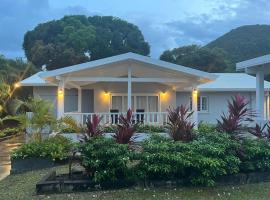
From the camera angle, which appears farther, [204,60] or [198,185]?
[204,60]

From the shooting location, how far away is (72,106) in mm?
25719

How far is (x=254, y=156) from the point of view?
9461 mm

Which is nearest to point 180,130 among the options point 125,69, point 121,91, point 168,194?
point 168,194

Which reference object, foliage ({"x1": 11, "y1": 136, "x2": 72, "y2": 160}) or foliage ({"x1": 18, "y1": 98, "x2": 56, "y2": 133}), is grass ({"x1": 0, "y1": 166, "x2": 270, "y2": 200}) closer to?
foliage ({"x1": 11, "y1": 136, "x2": 72, "y2": 160})

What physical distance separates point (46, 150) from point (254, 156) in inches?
238

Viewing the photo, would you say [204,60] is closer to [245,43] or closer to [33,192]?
[245,43]

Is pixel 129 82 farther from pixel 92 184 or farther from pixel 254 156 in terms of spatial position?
pixel 92 184

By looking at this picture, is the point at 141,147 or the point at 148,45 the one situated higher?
the point at 148,45

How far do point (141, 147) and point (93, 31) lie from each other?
46.2 m

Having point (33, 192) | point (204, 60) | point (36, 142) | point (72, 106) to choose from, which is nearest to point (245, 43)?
point (204, 60)

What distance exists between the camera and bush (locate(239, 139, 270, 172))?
9297mm

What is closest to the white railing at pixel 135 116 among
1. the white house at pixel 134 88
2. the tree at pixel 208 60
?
the white house at pixel 134 88

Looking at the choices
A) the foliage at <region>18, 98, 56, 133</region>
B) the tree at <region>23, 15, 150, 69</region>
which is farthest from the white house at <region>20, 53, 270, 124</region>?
the tree at <region>23, 15, 150, 69</region>

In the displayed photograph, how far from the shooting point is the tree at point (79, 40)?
4794cm
